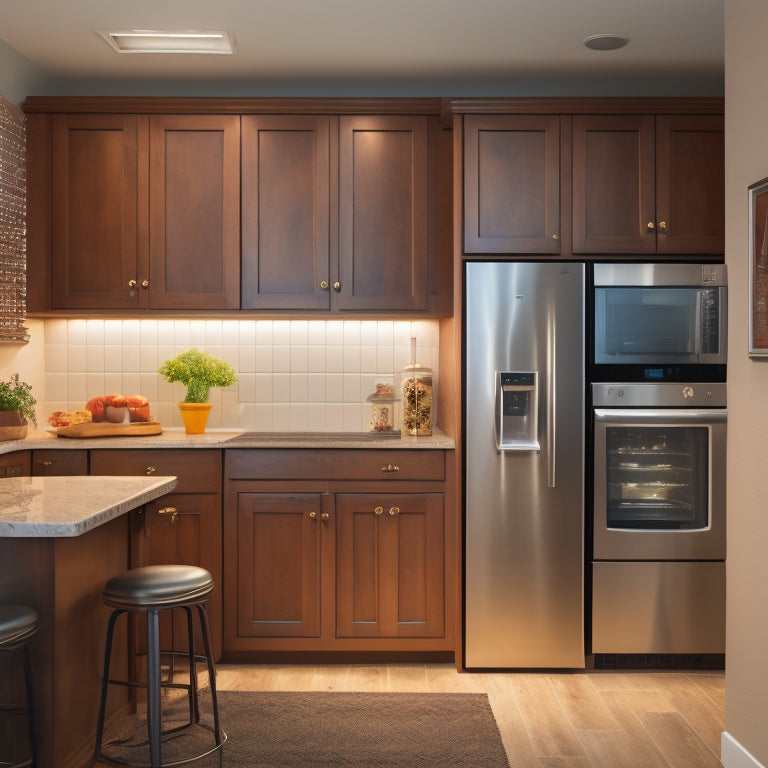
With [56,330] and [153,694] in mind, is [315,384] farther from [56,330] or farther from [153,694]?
[153,694]

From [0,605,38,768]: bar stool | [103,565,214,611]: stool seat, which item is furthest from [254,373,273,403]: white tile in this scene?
[0,605,38,768]: bar stool

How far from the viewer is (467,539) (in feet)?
12.8

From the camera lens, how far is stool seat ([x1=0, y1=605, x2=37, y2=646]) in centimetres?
226

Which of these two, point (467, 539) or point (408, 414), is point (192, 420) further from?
point (467, 539)

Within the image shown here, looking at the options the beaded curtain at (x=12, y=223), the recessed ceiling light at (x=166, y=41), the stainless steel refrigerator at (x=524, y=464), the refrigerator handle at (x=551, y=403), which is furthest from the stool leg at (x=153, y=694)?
the recessed ceiling light at (x=166, y=41)

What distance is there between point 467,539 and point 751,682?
1.38 m

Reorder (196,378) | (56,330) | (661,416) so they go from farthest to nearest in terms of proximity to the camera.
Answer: (56,330) < (196,378) < (661,416)

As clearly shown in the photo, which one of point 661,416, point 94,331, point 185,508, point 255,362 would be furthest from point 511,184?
point 94,331

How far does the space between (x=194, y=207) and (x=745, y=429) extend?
8.76 feet

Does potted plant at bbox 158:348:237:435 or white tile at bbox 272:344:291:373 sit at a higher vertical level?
white tile at bbox 272:344:291:373

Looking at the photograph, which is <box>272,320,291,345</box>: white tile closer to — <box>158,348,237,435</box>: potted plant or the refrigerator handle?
<box>158,348,237,435</box>: potted plant

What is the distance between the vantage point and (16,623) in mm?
2289

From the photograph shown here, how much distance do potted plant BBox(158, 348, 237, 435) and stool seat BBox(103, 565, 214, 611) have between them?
169 centimetres

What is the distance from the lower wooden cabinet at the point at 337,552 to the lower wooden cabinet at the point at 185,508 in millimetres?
64
